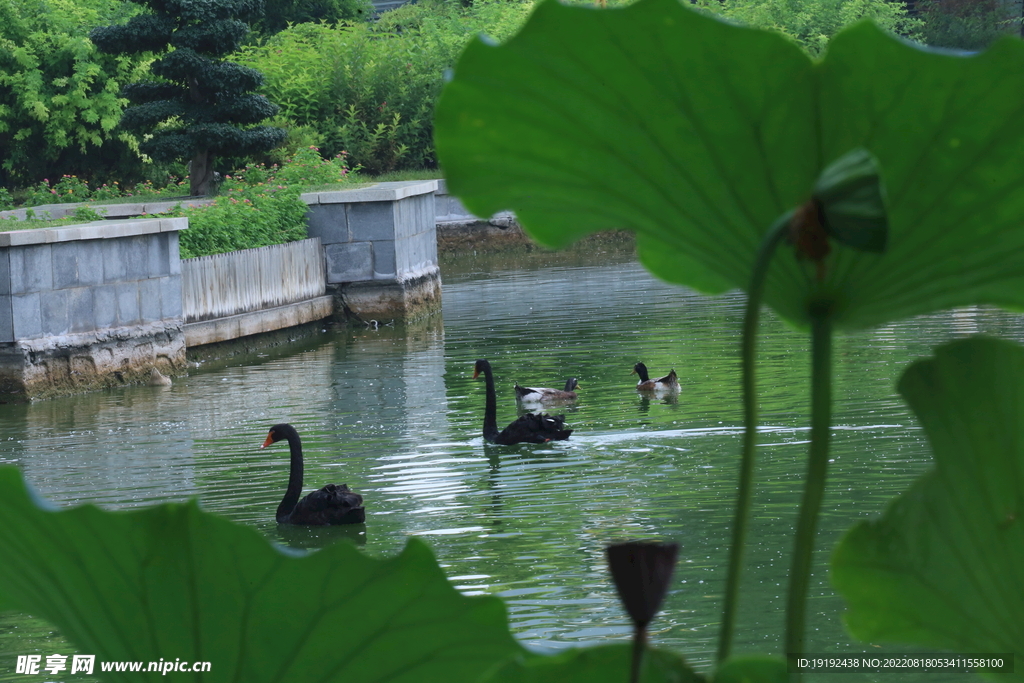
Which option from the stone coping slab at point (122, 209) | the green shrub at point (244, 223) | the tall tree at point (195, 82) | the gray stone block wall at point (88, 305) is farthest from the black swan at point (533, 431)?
the tall tree at point (195, 82)

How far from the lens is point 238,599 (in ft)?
3.05

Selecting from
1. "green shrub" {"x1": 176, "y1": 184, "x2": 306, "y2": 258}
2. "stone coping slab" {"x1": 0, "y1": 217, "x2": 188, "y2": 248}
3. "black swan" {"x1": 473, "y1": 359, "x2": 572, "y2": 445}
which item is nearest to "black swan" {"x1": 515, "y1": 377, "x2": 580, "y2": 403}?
"black swan" {"x1": 473, "y1": 359, "x2": 572, "y2": 445}

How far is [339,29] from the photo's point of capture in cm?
3694

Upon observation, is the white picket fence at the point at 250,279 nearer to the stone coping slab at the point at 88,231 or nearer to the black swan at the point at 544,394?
the stone coping slab at the point at 88,231

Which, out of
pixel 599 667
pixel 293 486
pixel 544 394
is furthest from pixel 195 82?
pixel 599 667

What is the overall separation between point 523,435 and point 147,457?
334cm

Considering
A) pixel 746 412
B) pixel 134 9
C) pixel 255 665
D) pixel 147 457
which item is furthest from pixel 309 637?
pixel 134 9

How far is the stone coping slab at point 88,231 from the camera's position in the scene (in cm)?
1398

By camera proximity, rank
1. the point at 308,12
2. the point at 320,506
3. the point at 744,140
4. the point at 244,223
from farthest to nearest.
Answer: the point at 308,12 < the point at 244,223 < the point at 320,506 < the point at 744,140

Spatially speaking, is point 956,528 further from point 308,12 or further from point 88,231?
point 308,12

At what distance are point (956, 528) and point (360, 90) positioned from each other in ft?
111

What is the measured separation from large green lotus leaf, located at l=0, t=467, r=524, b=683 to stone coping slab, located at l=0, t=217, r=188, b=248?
13.9m

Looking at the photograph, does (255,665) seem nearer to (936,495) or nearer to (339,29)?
(936,495)

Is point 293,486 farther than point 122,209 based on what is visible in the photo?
No
